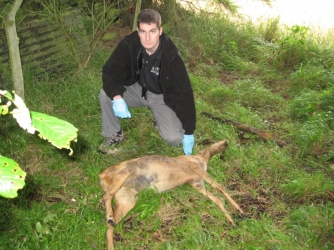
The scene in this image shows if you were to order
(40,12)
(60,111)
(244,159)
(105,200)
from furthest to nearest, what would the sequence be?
1. (40,12)
2. (60,111)
3. (244,159)
4. (105,200)

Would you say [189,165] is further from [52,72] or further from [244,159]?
[52,72]

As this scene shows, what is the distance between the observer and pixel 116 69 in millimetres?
3768

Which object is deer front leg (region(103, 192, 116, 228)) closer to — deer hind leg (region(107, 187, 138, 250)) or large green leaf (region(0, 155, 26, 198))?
deer hind leg (region(107, 187, 138, 250))

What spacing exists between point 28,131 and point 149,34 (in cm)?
284

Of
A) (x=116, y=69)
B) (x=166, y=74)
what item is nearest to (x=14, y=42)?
(x=116, y=69)

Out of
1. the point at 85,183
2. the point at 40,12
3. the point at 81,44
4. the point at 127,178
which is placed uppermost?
the point at 40,12

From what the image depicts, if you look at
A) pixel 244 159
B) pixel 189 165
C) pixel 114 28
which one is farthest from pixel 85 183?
pixel 114 28

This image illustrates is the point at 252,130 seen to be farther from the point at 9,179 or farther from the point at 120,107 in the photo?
the point at 9,179

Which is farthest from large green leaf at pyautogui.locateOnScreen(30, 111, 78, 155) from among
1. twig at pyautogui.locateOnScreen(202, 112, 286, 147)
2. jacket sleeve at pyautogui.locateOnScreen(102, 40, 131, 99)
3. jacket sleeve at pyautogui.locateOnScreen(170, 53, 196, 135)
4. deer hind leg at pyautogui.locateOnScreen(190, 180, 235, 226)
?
twig at pyautogui.locateOnScreen(202, 112, 286, 147)

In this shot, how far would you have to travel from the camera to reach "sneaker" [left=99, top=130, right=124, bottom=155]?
387 centimetres

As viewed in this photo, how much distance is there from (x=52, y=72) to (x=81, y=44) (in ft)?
2.31

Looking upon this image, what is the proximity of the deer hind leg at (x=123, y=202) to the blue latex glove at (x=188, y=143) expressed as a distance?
96cm

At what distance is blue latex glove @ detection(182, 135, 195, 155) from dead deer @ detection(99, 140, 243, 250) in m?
0.41

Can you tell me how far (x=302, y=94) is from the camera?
5152 mm
